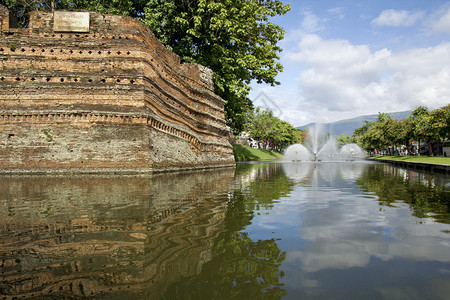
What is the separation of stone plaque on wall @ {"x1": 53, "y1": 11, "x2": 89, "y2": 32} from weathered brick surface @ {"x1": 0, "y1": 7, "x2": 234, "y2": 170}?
0.33 meters

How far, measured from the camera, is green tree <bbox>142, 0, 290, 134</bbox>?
25.8 metres

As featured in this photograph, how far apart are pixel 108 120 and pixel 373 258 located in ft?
49.4

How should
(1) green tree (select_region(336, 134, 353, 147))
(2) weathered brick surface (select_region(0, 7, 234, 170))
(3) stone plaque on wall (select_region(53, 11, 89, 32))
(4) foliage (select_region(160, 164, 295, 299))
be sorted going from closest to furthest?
(4) foliage (select_region(160, 164, 295, 299)), (2) weathered brick surface (select_region(0, 7, 234, 170)), (3) stone plaque on wall (select_region(53, 11, 89, 32)), (1) green tree (select_region(336, 134, 353, 147))

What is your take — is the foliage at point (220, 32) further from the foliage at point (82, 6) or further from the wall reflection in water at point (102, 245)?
the wall reflection in water at point (102, 245)

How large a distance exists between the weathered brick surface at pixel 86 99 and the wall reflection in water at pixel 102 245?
8332 mm

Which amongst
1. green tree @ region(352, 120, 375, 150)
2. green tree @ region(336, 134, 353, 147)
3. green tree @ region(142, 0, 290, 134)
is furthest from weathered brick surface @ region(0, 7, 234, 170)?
green tree @ region(336, 134, 353, 147)

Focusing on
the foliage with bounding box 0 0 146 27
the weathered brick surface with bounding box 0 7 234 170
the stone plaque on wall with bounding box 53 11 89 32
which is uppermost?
the foliage with bounding box 0 0 146 27

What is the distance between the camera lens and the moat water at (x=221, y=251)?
9.55 ft

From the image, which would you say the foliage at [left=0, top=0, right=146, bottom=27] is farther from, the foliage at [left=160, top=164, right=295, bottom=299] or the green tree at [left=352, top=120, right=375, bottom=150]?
the green tree at [left=352, top=120, right=375, bottom=150]

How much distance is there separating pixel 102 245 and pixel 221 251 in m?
1.65

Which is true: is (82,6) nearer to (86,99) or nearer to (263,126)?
(86,99)

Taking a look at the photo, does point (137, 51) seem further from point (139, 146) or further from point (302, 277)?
point (302, 277)

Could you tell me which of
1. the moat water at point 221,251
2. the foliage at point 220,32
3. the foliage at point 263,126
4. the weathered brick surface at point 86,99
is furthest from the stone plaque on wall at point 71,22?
the foliage at point 263,126

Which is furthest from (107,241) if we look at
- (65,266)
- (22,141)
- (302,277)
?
(22,141)
